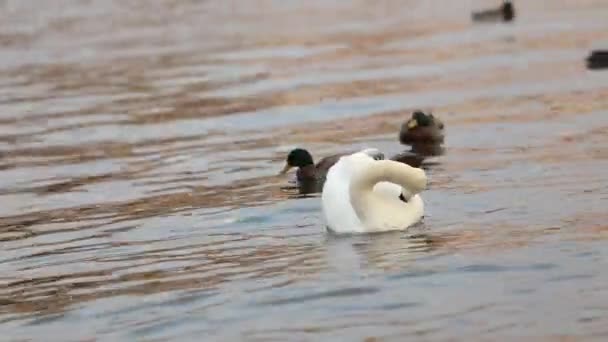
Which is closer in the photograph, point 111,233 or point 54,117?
point 111,233

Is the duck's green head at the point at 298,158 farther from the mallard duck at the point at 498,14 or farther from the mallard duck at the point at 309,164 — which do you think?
the mallard duck at the point at 498,14

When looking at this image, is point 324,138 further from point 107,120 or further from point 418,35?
point 418,35

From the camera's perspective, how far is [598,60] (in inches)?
1110

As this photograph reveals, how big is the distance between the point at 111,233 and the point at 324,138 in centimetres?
710

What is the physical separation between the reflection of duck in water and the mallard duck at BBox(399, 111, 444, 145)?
1.63m

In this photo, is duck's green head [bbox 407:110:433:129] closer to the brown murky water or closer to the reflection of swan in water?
the brown murky water

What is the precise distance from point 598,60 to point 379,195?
13.7 metres

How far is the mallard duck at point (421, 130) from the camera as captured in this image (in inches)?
856

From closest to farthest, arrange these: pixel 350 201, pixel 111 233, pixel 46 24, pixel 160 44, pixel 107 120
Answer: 1. pixel 350 201
2. pixel 111 233
3. pixel 107 120
4. pixel 160 44
5. pixel 46 24

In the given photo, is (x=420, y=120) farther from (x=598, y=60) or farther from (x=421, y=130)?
(x=598, y=60)

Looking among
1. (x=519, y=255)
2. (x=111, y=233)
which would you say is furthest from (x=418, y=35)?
(x=519, y=255)

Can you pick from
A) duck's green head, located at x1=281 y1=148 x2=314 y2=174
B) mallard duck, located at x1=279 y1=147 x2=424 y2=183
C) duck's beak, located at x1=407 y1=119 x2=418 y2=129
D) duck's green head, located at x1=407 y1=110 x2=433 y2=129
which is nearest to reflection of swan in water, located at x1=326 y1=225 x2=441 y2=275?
mallard duck, located at x1=279 y1=147 x2=424 y2=183

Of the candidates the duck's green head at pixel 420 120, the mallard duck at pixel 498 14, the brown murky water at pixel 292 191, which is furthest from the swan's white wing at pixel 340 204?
the mallard duck at pixel 498 14

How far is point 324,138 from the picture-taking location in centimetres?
→ 2323
